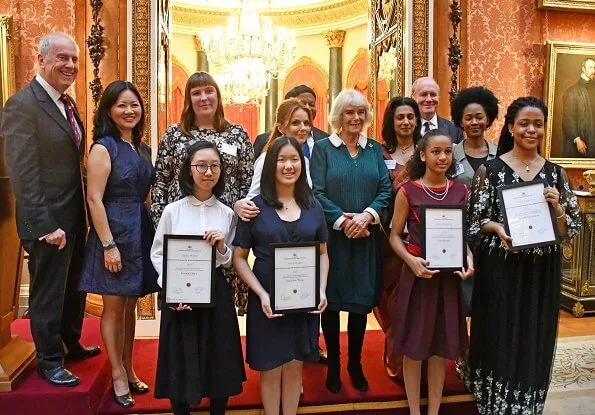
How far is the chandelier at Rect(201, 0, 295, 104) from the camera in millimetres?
8172

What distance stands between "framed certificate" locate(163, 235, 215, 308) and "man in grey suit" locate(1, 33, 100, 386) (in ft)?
2.27

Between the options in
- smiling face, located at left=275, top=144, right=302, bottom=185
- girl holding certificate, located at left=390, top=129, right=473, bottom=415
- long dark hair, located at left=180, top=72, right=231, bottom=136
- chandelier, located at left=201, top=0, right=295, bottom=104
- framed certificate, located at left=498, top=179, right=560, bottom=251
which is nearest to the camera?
smiling face, located at left=275, top=144, right=302, bottom=185

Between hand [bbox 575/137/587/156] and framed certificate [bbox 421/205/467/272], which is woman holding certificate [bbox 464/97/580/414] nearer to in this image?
→ framed certificate [bbox 421/205/467/272]

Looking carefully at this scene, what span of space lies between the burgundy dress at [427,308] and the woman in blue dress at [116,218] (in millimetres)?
1343

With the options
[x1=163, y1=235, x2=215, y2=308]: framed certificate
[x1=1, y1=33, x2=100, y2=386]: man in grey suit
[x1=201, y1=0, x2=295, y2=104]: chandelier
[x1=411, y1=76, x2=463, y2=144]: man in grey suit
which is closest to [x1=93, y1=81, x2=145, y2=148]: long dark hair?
[x1=1, y1=33, x2=100, y2=386]: man in grey suit

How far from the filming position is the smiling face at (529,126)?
2.85 m

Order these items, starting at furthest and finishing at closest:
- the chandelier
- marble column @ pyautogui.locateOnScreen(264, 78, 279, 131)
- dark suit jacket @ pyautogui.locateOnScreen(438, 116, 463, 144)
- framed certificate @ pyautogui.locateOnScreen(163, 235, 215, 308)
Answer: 1. marble column @ pyautogui.locateOnScreen(264, 78, 279, 131)
2. the chandelier
3. dark suit jacket @ pyautogui.locateOnScreen(438, 116, 463, 144)
4. framed certificate @ pyautogui.locateOnScreen(163, 235, 215, 308)

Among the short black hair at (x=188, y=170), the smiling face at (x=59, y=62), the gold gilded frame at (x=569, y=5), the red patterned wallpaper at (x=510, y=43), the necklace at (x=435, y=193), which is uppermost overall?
the gold gilded frame at (x=569, y=5)

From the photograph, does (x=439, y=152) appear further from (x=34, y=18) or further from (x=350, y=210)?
(x=34, y=18)

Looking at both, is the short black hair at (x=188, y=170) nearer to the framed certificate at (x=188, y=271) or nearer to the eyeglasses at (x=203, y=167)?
the eyeglasses at (x=203, y=167)

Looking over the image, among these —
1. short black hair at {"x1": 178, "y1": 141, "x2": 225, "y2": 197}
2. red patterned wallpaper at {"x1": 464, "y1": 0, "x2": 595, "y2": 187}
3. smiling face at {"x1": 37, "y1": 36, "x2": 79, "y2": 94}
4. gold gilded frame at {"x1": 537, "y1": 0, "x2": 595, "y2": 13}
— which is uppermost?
gold gilded frame at {"x1": 537, "y1": 0, "x2": 595, "y2": 13}

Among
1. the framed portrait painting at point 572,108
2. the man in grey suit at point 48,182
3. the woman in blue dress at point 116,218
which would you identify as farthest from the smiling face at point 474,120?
the framed portrait painting at point 572,108

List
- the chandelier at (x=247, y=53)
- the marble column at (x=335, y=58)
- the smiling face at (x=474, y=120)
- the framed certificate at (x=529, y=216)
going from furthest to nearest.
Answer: the marble column at (x=335, y=58) → the chandelier at (x=247, y=53) → the smiling face at (x=474, y=120) → the framed certificate at (x=529, y=216)

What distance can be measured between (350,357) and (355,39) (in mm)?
8895
